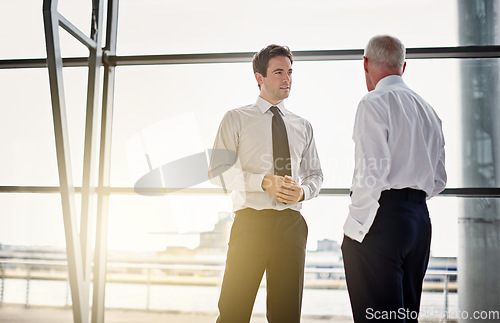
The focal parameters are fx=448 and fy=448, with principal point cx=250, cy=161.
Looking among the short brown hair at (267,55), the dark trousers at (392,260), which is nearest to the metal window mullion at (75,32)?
the short brown hair at (267,55)

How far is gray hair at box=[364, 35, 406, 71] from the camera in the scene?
168 centimetres

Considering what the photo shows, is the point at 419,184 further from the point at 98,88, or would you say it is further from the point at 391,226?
the point at 98,88

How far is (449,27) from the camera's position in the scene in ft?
9.87

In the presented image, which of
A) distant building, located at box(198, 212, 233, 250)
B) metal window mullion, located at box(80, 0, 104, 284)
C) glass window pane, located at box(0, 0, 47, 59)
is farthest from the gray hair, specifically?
glass window pane, located at box(0, 0, 47, 59)

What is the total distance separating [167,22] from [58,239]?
174 centimetres

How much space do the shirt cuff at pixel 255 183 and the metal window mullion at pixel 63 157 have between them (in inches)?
48.0

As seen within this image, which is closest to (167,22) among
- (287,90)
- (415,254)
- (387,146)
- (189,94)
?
(189,94)

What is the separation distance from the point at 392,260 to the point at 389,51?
0.77 metres

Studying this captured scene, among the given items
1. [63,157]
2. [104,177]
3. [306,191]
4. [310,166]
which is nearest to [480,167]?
[310,166]

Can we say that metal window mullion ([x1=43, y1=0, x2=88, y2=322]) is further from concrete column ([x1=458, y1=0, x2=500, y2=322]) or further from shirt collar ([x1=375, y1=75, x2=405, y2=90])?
concrete column ([x1=458, y1=0, x2=500, y2=322])

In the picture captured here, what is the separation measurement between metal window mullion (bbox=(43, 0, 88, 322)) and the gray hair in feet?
5.91

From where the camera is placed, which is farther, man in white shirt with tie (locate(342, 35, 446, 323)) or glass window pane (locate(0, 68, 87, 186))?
glass window pane (locate(0, 68, 87, 186))

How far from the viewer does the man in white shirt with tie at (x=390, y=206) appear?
1513 millimetres

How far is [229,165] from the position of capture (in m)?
2.14
